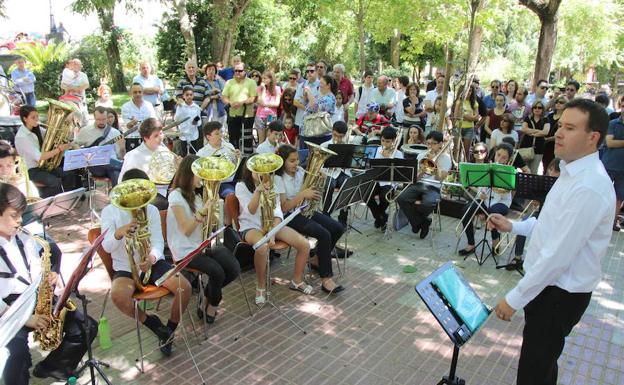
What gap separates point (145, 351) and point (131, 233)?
1.21 meters

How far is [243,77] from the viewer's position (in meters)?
10.4

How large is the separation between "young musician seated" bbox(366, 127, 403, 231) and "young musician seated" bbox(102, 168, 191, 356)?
13.0 ft

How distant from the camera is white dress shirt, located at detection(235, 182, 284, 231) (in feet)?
17.3

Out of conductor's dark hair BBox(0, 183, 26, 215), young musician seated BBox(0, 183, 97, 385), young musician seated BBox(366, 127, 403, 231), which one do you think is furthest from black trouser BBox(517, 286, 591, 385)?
young musician seated BBox(366, 127, 403, 231)

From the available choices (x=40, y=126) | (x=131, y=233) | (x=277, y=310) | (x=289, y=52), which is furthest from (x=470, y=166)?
(x=289, y=52)

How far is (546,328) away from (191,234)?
311 cm

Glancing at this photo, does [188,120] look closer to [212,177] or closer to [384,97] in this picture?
[384,97]

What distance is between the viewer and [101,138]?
7340 millimetres

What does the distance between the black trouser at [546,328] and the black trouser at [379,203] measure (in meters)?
4.73

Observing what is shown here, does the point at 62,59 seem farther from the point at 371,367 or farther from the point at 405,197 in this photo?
the point at 371,367

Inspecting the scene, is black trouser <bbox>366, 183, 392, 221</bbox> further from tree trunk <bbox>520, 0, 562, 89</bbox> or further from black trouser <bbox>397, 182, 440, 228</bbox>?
tree trunk <bbox>520, 0, 562, 89</bbox>

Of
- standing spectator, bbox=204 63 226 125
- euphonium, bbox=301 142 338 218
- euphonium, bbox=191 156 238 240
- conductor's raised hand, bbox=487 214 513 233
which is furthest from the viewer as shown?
standing spectator, bbox=204 63 226 125

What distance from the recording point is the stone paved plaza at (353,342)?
161 inches

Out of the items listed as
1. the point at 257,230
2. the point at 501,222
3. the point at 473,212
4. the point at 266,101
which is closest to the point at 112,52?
the point at 266,101
